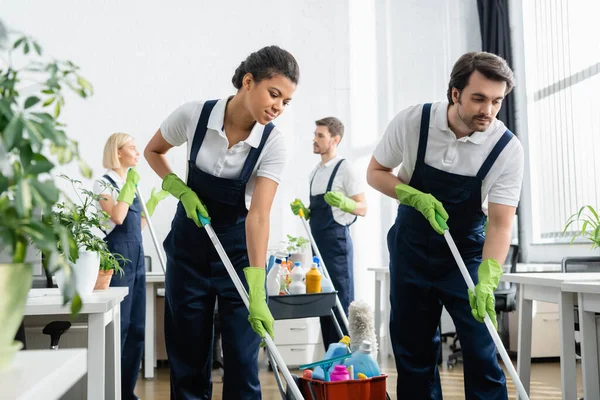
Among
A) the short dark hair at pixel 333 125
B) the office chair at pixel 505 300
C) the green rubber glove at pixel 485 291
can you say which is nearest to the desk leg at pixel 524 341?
the green rubber glove at pixel 485 291

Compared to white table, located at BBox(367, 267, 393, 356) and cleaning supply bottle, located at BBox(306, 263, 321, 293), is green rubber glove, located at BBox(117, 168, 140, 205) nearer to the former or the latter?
cleaning supply bottle, located at BBox(306, 263, 321, 293)

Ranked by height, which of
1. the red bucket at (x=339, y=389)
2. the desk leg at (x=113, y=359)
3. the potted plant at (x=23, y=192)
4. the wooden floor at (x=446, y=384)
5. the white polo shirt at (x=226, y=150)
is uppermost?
the white polo shirt at (x=226, y=150)

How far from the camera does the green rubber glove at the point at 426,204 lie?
204 centimetres

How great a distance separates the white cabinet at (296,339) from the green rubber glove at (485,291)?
7.97 ft

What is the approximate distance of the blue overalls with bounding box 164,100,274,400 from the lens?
78.7 inches

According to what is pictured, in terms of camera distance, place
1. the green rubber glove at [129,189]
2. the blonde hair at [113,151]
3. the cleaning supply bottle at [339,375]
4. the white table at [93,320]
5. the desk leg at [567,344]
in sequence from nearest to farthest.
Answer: the white table at [93,320] < the desk leg at [567,344] < the cleaning supply bottle at [339,375] < the green rubber glove at [129,189] < the blonde hair at [113,151]

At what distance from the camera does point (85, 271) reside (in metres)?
2.04

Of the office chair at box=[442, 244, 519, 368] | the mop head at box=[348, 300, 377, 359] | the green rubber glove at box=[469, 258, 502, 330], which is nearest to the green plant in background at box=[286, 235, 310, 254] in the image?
the office chair at box=[442, 244, 519, 368]

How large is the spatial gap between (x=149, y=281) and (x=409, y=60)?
3025 millimetres

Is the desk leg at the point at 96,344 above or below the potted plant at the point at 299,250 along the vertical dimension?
below

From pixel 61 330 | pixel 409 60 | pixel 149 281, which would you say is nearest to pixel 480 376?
pixel 61 330

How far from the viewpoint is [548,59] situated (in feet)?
17.7

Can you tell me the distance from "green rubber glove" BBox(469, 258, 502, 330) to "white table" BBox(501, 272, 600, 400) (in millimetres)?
287

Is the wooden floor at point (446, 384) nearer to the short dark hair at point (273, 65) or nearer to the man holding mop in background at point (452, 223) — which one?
the man holding mop in background at point (452, 223)
